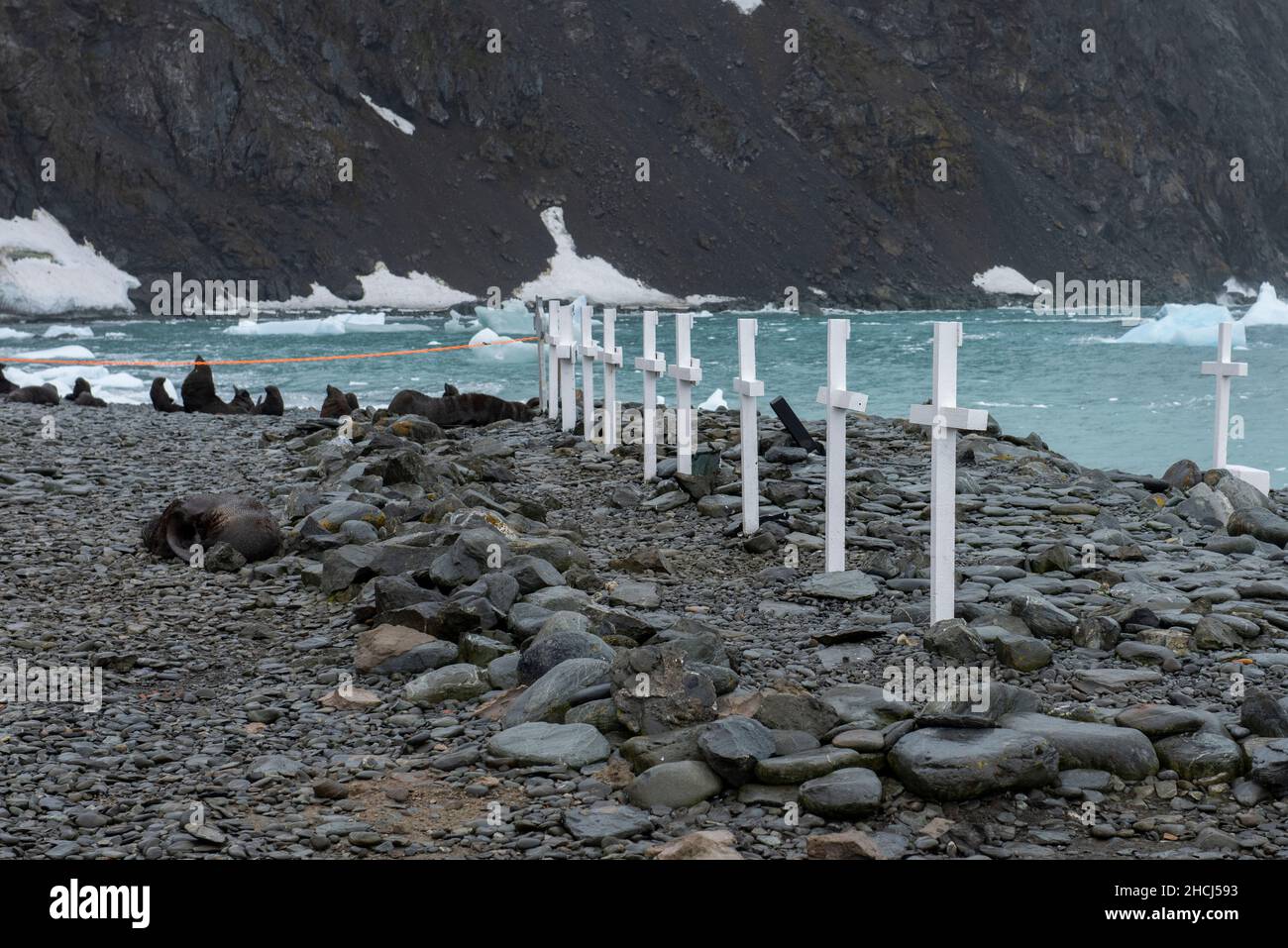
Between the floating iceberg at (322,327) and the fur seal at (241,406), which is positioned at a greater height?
the floating iceberg at (322,327)

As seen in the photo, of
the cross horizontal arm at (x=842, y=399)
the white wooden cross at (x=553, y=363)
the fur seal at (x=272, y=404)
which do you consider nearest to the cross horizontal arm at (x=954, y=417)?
the cross horizontal arm at (x=842, y=399)

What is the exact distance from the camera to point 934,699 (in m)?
4.41

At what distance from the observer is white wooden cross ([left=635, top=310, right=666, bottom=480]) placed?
991 centimetres

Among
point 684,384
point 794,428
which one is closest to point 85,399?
point 794,428

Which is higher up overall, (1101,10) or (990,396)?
(1101,10)

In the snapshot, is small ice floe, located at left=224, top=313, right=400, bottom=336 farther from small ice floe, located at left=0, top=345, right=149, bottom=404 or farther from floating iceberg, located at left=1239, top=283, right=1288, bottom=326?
floating iceberg, located at left=1239, top=283, right=1288, bottom=326

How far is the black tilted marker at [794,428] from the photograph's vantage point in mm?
10727

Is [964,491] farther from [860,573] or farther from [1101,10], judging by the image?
[1101,10]

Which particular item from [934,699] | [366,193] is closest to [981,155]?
[366,193]

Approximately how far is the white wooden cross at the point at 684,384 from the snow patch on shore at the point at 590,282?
67274 millimetres

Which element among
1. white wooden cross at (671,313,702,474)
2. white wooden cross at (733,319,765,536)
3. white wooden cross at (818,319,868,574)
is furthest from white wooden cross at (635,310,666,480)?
white wooden cross at (818,319,868,574)

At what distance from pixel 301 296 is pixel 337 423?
62233 millimetres

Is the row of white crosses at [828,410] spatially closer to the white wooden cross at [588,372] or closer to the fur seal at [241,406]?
the white wooden cross at [588,372]

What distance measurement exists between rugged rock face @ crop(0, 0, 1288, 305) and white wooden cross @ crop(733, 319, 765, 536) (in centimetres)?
6800
